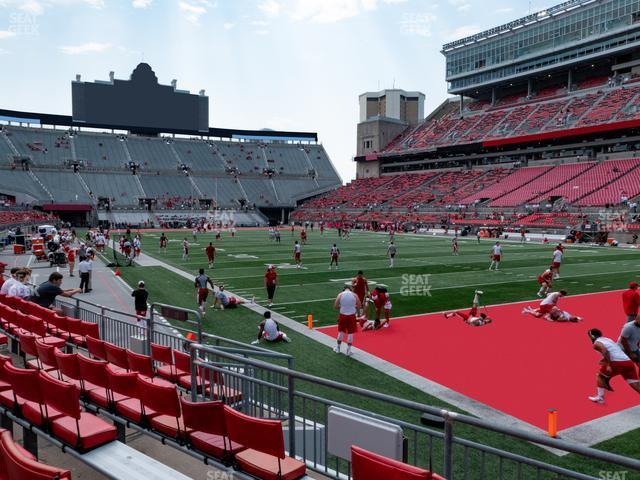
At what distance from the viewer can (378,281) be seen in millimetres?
21219

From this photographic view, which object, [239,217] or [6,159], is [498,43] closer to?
[239,217]

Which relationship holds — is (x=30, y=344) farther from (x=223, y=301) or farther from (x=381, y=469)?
(x=223, y=301)

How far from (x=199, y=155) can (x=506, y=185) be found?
56.6 m

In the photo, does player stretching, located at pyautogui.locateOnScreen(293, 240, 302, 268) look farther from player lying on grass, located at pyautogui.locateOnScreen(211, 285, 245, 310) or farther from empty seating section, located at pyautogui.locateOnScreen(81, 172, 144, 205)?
empty seating section, located at pyautogui.locateOnScreen(81, 172, 144, 205)

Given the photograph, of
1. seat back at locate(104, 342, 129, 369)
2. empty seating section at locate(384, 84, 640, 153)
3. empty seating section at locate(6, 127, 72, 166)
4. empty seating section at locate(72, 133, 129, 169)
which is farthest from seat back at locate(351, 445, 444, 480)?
empty seating section at locate(72, 133, 129, 169)

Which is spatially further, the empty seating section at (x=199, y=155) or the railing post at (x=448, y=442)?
the empty seating section at (x=199, y=155)

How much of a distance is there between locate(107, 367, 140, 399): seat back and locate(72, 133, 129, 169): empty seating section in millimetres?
85477

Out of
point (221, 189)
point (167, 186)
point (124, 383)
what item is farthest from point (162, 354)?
point (221, 189)

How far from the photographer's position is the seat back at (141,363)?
6.24 meters

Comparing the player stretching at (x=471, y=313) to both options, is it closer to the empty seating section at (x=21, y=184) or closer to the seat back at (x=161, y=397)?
the seat back at (x=161, y=397)

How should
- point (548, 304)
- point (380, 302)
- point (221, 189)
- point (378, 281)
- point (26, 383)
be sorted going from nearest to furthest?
point (26, 383)
point (380, 302)
point (548, 304)
point (378, 281)
point (221, 189)

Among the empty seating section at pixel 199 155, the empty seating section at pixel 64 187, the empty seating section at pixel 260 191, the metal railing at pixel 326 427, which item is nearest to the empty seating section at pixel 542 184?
the empty seating section at pixel 260 191

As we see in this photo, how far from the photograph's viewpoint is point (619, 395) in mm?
8375

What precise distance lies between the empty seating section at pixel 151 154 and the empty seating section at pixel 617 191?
6671 centimetres
